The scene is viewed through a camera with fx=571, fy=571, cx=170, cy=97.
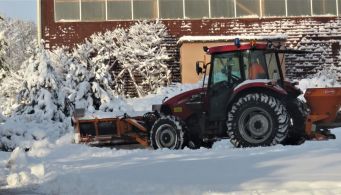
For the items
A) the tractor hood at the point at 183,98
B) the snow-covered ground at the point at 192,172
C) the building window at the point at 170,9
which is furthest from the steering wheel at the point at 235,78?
the building window at the point at 170,9

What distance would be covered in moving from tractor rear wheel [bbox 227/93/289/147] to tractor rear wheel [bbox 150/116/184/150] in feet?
3.95

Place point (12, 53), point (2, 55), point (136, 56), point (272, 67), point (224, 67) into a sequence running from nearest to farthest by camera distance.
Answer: point (272, 67) → point (224, 67) → point (2, 55) → point (136, 56) → point (12, 53)

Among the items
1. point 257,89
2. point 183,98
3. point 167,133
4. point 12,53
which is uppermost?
point 12,53

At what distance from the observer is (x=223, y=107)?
1234 centimetres

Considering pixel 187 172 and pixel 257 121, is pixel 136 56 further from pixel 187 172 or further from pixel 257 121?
pixel 187 172

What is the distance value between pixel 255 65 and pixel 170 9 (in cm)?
1802

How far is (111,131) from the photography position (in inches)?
556

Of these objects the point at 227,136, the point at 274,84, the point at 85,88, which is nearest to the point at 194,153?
the point at 227,136

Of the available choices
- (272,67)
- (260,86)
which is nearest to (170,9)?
(272,67)

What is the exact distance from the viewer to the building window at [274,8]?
30516mm

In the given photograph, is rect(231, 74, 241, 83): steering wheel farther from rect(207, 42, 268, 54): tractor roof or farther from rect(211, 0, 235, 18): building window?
rect(211, 0, 235, 18): building window

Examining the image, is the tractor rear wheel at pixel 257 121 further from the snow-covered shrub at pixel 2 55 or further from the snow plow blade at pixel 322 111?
the snow-covered shrub at pixel 2 55

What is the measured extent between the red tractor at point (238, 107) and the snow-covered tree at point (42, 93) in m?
7.12

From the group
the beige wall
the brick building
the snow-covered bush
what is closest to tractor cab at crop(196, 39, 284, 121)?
the snow-covered bush
